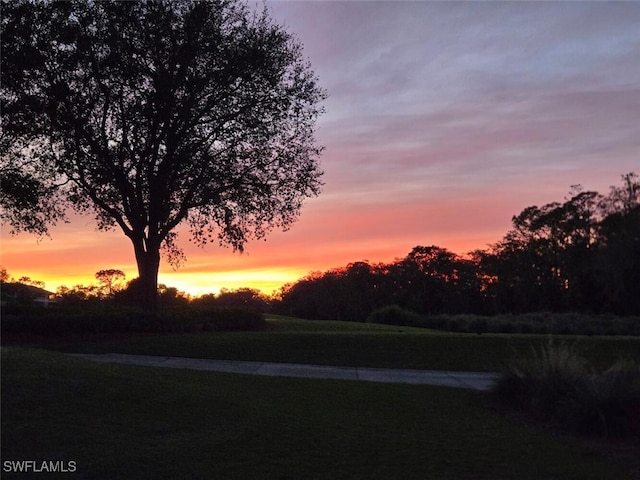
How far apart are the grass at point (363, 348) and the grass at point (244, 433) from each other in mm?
4835

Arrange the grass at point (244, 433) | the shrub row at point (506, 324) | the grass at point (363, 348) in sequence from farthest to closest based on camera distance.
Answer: the shrub row at point (506, 324)
the grass at point (363, 348)
the grass at point (244, 433)

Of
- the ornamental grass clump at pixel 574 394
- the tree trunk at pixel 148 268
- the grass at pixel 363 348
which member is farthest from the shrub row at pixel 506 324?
the ornamental grass clump at pixel 574 394

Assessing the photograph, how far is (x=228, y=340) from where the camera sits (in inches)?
647

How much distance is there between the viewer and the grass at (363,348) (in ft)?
49.1

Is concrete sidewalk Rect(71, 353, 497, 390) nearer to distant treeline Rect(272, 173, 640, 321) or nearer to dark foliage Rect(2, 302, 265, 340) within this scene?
dark foliage Rect(2, 302, 265, 340)

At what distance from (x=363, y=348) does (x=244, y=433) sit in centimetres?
875

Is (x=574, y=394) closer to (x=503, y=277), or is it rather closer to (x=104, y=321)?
(x=104, y=321)

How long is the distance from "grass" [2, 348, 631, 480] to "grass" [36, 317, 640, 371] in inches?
190

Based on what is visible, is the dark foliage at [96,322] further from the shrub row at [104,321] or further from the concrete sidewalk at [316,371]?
the concrete sidewalk at [316,371]

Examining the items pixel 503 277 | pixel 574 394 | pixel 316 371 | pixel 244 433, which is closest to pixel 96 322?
pixel 316 371

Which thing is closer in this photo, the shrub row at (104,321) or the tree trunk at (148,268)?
the shrub row at (104,321)

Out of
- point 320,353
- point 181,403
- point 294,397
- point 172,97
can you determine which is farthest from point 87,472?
point 172,97

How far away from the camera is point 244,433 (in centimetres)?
738

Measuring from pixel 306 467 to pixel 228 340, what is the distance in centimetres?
1037
